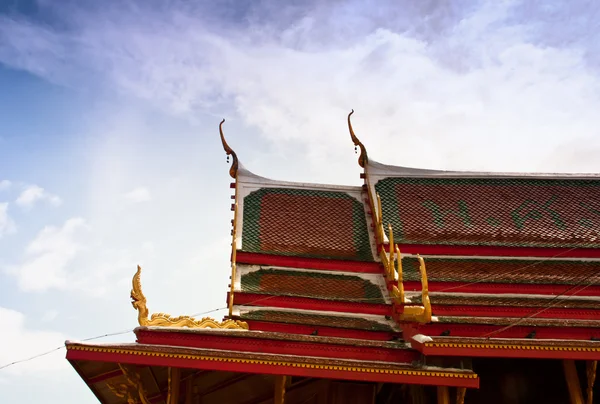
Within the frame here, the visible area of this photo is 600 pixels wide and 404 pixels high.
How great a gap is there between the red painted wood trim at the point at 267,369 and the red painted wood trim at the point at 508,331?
1.47m

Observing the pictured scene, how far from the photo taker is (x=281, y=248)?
44.9ft

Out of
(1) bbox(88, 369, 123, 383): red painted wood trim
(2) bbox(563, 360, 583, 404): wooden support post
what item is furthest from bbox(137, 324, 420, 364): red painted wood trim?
(2) bbox(563, 360, 583, 404): wooden support post

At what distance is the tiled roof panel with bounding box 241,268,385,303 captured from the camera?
40.7ft

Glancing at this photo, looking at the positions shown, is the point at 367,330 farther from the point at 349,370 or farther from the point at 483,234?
the point at 483,234

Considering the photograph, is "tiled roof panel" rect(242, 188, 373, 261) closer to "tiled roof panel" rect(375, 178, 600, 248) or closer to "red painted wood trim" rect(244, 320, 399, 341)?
"tiled roof panel" rect(375, 178, 600, 248)

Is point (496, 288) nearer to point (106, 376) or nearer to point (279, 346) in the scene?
point (279, 346)

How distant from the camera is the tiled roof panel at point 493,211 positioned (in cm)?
1406

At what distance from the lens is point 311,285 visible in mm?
12789

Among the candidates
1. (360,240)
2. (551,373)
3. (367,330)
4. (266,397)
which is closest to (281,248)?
(360,240)

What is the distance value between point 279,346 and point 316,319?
280 centimetres

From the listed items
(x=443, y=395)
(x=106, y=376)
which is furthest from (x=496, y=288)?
(x=106, y=376)

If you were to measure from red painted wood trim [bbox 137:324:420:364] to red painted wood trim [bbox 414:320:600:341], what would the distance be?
103 cm

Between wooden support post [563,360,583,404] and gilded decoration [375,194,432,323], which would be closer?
wooden support post [563,360,583,404]

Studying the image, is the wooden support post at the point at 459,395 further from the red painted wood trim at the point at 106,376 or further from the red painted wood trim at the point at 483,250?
the red painted wood trim at the point at 483,250
